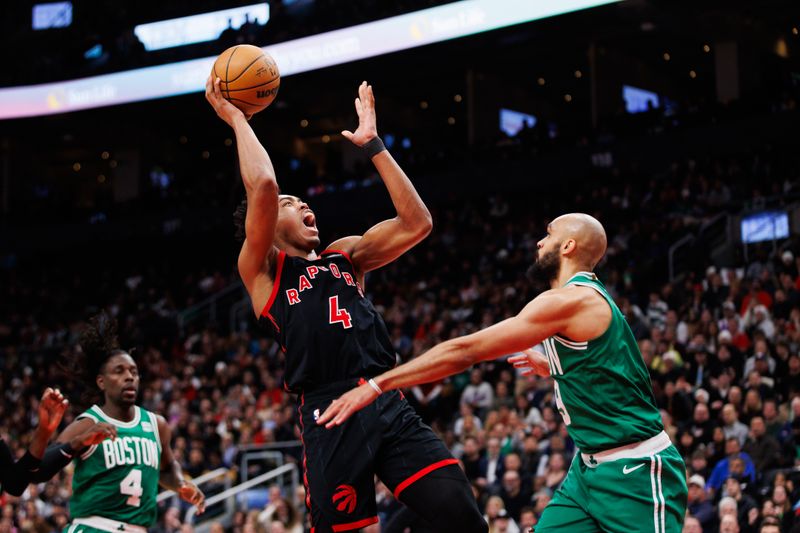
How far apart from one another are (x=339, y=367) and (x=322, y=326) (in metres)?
0.22

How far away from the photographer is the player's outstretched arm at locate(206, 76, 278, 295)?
5.12m

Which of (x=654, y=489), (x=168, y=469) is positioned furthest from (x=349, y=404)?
(x=168, y=469)

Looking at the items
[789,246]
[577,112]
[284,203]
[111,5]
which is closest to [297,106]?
[111,5]

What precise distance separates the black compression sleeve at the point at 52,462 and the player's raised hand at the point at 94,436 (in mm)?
57

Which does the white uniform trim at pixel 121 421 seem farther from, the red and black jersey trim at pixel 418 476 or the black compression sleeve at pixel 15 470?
the red and black jersey trim at pixel 418 476

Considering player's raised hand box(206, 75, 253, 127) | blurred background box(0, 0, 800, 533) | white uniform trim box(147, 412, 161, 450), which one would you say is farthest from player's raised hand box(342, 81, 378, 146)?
blurred background box(0, 0, 800, 533)

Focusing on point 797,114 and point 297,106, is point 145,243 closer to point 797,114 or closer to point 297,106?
point 297,106

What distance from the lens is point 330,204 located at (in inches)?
1060

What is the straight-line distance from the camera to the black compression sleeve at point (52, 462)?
6492 mm

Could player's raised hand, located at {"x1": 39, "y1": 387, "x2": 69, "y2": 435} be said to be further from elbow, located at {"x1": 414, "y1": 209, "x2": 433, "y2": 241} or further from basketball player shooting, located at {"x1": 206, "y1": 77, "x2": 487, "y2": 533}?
elbow, located at {"x1": 414, "y1": 209, "x2": 433, "y2": 241}

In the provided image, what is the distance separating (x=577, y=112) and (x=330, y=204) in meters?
10.4

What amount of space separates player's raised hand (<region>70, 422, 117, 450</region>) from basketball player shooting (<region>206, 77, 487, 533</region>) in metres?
1.73

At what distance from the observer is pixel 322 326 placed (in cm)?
515

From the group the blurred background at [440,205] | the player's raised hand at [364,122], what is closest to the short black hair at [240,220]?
the player's raised hand at [364,122]
